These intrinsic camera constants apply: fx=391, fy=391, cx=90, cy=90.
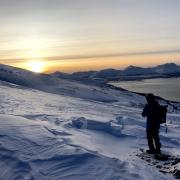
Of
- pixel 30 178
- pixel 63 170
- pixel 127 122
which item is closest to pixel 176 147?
pixel 127 122

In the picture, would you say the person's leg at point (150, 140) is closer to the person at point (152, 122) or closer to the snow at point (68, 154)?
the person at point (152, 122)

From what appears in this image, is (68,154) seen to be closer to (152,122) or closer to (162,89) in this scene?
(152,122)

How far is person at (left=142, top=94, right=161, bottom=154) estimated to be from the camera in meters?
11.0

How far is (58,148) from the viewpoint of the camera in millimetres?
9133

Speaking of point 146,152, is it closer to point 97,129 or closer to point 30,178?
point 97,129

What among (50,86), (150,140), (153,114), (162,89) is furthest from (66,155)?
(162,89)

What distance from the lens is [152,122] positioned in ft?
36.8

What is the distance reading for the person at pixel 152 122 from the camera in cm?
1104

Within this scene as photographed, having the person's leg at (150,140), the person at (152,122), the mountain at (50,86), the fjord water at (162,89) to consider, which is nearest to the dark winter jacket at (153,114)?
the person at (152,122)

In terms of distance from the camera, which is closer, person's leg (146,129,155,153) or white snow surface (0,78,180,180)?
white snow surface (0,78,180,180)

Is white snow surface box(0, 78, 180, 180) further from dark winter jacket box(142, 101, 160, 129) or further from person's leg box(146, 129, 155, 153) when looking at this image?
dark winter jacket box(142, 101, 160, 129)

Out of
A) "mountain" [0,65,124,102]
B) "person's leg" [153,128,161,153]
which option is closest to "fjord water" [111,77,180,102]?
"mountain" [0,65,124,102]

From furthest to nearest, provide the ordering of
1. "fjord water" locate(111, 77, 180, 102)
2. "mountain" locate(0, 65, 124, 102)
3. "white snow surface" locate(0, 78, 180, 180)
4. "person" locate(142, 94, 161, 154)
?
"fjord water" locate(111, 77, 180, 102)
"mountain" locate(0, 65, 124, 102)
"person" locate(142, 94, 161, 154)
"white snow surface" locate(0, 78, 180, 180)

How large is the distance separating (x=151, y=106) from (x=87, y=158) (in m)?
3.25
